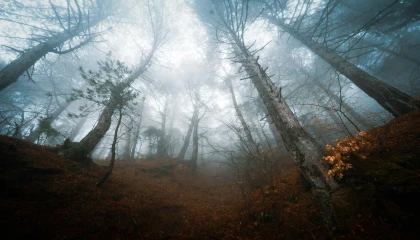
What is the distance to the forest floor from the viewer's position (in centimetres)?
191

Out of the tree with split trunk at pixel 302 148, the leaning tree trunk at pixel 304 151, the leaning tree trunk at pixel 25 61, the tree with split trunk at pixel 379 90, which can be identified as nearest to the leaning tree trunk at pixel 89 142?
the leaning tree trunk at pixel 25 61

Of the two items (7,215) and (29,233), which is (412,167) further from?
(7,215)

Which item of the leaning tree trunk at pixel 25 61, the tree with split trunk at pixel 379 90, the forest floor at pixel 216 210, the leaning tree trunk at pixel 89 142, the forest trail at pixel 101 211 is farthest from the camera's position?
the leaning tree trunk at pixel 25 61

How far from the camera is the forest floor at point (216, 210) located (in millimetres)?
1905

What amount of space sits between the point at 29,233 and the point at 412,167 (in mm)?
5373

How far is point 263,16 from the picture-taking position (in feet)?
35.6

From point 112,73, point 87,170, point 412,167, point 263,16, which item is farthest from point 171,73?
point 412,167

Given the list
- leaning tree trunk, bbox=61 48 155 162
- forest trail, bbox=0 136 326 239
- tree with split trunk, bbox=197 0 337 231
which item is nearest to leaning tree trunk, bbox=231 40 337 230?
tree with split trunk, bbox=197 0 337 231

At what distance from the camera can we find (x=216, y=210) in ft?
15.1

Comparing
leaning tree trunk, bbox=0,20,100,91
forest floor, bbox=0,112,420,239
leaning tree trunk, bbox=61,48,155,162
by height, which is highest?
leaning tree trunk, bbox=0,20,100,91

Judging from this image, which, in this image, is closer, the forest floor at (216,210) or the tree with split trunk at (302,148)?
the forest floor at (216,210)

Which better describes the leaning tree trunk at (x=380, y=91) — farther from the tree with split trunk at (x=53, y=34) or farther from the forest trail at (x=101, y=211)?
the tree with split trunk at (x=53, y=34)

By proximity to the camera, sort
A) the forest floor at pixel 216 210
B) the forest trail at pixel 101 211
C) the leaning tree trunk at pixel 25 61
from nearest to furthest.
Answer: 1. the forest floor at pixel 216 210
2. the forest trail at pixel 101 211
3. the leaning tree trunk at pixel 25 61

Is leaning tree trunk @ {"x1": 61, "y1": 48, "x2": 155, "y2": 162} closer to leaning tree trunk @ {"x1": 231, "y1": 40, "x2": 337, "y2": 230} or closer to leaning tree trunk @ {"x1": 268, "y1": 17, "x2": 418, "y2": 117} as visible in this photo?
leaning tree trunk @ {"x1": 231, "y1": 40, "x2": 337, "y2": 230}
